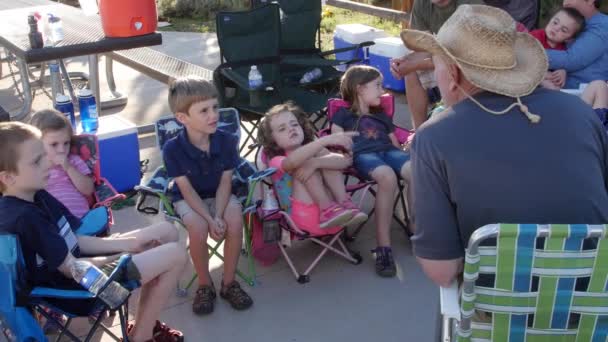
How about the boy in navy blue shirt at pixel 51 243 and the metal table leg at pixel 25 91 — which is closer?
the boy in navy blue shirt at pixel 51 243

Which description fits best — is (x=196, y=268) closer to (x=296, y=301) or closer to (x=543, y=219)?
(x=296, y=301)

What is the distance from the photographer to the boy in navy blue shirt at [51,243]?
2371 mm

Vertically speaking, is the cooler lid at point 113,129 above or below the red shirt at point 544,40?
below

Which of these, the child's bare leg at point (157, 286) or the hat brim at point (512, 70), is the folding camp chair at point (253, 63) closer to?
the child's bare leg at point (157, 286)

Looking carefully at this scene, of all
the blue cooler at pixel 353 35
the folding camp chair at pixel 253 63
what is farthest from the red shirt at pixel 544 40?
the blue cooler at pixel 353 35

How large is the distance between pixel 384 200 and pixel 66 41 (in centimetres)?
254

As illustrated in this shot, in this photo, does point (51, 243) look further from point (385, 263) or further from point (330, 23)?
point (330, 23)

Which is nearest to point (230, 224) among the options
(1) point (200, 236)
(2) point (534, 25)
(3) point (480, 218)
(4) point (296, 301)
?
(1) point (200, 236)

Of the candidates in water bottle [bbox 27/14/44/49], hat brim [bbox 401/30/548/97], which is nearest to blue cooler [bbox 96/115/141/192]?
water bottle [bbox 27/14/44/49]

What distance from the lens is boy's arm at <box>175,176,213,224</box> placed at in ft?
10.4

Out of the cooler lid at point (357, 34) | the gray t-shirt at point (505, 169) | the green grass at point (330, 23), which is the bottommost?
the green grass at point (330, 23)

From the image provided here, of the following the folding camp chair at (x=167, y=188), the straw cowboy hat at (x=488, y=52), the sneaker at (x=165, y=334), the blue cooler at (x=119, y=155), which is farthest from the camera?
the blue cooler at (x=119, y=155)

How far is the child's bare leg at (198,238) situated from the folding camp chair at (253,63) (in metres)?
1.41

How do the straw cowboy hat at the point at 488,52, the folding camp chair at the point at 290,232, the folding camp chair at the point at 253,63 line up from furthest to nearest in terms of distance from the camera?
the folding camp chair at the point at 253,63
the folding camp chair at the point at 290,232
the straw cowboy hat at the point at 488,52
